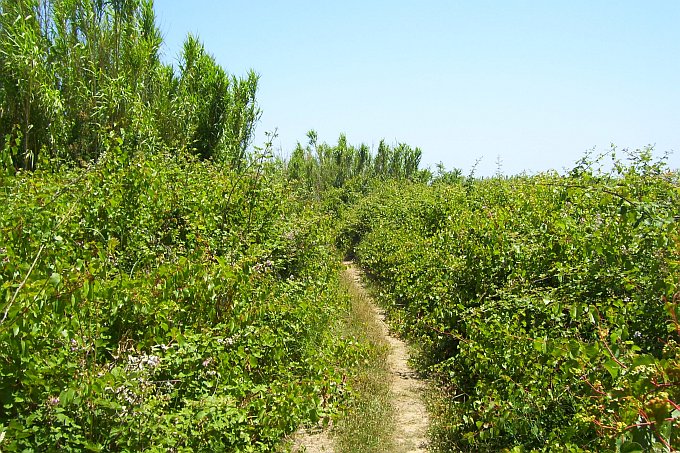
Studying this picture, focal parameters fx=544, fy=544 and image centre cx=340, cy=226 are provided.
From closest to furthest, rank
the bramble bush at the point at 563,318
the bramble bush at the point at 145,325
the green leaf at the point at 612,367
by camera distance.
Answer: the green leaf at the point at 612,367, the bramble bush at the point at 563,318, the bramble bush at the point at 145,325

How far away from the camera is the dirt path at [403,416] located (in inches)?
208

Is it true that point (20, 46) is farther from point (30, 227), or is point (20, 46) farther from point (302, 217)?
point (30, 227)

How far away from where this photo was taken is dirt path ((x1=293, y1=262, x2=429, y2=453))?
529 centimetres

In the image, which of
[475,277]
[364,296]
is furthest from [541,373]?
[364,296]

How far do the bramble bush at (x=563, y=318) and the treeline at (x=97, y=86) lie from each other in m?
5.27

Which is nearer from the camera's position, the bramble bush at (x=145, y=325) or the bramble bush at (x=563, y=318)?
the bramble bush at (x=563, y=318)

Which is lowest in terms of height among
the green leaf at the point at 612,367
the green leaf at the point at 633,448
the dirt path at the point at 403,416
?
the dirt path at the point at 403,416

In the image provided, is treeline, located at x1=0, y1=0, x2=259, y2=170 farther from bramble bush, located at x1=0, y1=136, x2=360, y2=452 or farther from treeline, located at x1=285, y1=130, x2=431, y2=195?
treeline, located at x1=285, y1=130, x2=431, y2=195

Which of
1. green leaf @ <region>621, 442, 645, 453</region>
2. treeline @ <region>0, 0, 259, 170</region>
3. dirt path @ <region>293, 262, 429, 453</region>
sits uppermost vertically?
treeline @ <region>0, 0, 259, 170</region>

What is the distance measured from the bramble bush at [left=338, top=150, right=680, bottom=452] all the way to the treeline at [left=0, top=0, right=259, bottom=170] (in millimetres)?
5266

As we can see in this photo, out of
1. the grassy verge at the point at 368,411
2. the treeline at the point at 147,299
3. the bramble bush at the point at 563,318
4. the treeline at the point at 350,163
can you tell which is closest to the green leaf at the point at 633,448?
the bramble bush at the point at 563,318

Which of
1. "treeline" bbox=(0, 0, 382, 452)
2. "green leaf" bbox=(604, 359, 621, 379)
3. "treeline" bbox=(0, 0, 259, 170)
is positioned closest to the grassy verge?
"treeline" bbox=(0, 0, 382, 452)

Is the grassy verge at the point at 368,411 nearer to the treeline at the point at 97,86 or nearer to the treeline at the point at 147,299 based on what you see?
the treeline at the point at 147,299

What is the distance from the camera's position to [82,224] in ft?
16.4
